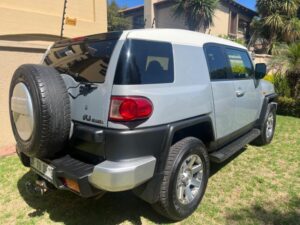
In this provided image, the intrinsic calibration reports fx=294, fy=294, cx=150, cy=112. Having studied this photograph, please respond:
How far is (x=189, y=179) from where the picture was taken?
3.27 metres

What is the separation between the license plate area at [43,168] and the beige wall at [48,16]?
13.2ft

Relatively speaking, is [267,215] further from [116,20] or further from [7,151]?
[116,20]

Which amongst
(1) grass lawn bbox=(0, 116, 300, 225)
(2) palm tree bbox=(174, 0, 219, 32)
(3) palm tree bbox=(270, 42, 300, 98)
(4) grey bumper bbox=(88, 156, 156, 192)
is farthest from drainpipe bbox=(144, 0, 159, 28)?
(4) grey bumper bbox=(88, 156, 156, 192)

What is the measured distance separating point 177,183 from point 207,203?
738 mm

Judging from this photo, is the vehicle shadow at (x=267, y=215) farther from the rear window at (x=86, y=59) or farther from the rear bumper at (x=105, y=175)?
the rear window at (x=86, y=59)

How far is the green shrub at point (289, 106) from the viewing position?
8977 mm

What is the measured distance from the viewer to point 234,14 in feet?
88.2

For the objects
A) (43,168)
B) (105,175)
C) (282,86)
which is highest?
(282,86)

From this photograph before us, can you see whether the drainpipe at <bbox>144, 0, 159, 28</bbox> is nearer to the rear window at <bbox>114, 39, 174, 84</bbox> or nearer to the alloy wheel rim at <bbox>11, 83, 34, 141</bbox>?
the rear window at <bbox>114, 39, 174, 84</bbox>

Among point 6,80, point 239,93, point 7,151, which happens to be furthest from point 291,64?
point 7,151

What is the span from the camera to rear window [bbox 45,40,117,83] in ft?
8.84

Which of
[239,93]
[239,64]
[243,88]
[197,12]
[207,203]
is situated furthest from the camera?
[197,12]

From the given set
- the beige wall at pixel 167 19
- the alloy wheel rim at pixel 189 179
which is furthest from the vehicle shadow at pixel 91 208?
the beige wall at pixel 167 19

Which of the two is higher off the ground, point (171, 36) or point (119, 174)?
point (171, 36)
